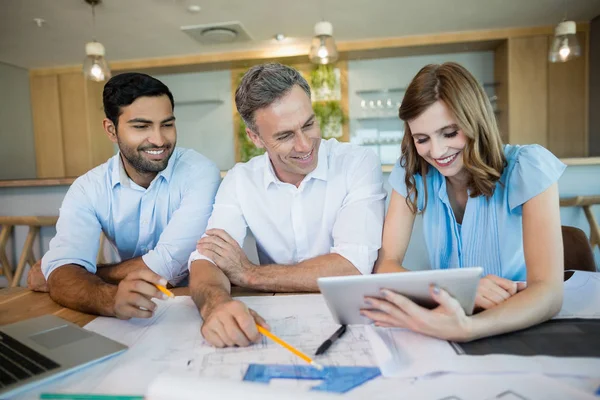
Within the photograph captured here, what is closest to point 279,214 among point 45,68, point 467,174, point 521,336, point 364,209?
point 364,209

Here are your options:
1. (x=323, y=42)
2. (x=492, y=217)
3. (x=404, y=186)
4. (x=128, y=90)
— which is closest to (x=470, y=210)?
(x=492, y=217)

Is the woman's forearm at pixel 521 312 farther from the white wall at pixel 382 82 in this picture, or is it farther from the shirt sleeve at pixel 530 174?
the white wall at pixel 382 82

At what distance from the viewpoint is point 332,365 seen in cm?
73

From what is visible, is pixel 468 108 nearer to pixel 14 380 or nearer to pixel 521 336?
pixel 521 336

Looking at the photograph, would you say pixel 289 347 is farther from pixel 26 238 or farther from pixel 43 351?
pixel 26 238

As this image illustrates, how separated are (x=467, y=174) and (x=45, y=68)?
6424 mm

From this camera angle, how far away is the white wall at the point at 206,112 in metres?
5.77

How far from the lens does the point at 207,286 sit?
44.5 inches

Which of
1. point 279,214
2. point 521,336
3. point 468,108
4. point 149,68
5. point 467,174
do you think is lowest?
point 521,336

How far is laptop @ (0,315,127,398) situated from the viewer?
70 cm

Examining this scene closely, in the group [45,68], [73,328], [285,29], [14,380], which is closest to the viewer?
[14,380]

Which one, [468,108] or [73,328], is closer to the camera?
[73,328]

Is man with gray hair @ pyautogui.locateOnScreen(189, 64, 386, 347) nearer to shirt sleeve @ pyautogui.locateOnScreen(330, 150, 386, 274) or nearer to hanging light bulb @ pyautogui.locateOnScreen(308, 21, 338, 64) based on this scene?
shirt sleeve @ pyautogui.locateOnScreen(330, 150, 386, 274)

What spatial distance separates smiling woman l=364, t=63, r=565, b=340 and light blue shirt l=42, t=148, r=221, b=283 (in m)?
0.71
